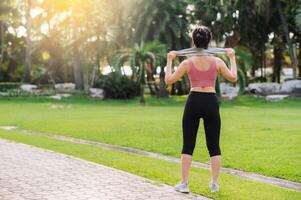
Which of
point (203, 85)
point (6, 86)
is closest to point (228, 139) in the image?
point (203, 85)

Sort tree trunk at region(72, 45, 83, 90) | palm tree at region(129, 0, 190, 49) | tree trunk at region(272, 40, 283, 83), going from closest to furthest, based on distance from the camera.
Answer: palm tree at region(129, 0, 190, 49)
tree trunk at region(72, 45, 83, 90)
tree trunk at region(272, 40, 283, 83)

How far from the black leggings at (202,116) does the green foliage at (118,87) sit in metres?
33.9

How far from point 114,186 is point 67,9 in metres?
40.6

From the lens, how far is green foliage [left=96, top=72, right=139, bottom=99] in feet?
135

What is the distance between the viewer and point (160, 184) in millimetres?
7629

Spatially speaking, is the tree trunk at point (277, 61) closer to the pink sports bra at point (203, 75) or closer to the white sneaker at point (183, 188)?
the pink sports bra at point (203, 75)

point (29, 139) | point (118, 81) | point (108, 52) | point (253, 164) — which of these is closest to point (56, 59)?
point (108, 52)

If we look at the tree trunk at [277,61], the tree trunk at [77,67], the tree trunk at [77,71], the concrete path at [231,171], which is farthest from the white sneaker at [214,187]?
the tree trunk at [277,61]

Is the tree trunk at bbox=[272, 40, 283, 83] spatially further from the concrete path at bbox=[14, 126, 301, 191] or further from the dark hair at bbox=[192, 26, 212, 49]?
the dark hair at bbox=[192, 26, 212, 49]

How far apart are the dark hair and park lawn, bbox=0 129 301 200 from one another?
5.85 feet

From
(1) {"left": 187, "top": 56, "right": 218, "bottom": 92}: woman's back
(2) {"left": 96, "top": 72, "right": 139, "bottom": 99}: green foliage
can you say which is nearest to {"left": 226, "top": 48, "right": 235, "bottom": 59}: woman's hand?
(1) {"left": 187, "top": 56, "right": 218, "bottom": 92}: woman's back

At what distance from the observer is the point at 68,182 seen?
7832mm

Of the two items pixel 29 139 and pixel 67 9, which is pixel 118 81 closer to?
pixel 67 9

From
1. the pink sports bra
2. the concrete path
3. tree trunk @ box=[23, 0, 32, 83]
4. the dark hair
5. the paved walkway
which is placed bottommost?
the concrete path
